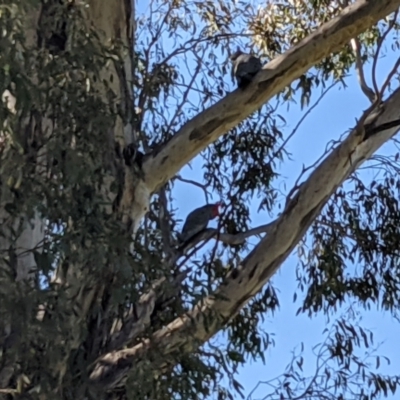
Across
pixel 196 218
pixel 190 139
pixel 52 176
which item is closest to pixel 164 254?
pixel 196 218

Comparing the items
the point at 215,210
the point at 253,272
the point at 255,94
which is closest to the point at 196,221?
the point at 215,210

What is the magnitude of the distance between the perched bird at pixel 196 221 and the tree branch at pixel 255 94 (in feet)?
1.40

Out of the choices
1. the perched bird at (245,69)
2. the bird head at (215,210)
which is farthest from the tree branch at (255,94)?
the bird head at (215,210)

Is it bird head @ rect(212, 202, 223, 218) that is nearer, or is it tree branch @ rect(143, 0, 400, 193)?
tree branch @ rect(143, 0, 400, 193)

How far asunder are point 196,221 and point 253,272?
524mm

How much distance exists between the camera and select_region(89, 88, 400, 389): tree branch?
382cm

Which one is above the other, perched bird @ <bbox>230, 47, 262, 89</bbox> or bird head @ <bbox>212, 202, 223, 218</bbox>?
perched bird @ <bbox>230, 47, 262, 89</bbox>

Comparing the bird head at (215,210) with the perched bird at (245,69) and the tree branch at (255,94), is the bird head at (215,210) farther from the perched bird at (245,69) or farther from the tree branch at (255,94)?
the perched bird at (245,69)

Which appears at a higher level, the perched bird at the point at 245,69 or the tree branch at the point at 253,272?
the perched bird at the point at 245,69

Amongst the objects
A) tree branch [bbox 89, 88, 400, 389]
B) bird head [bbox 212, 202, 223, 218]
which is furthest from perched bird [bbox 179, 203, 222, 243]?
tree branch [bbox 89, 88, 400, 389]

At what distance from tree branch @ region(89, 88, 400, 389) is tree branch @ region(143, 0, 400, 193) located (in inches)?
15.4

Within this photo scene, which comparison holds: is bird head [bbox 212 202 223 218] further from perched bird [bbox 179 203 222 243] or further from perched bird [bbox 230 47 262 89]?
perched bird [bbox 230 47 262 89]

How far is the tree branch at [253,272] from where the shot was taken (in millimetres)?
3820

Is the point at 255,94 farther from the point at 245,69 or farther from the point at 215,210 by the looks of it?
the point at 215,210
